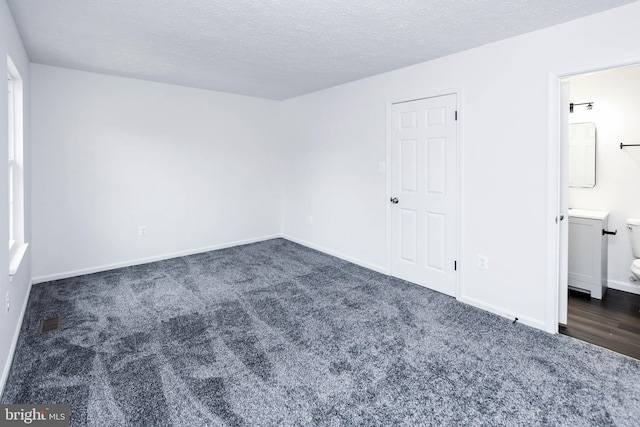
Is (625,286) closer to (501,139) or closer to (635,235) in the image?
(635,235)

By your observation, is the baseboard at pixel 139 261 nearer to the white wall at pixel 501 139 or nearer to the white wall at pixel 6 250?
the white wall at pixel 6 250

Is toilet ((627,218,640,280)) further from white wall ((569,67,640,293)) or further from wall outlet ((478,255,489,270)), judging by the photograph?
wall outlet ((478,255,489,270))

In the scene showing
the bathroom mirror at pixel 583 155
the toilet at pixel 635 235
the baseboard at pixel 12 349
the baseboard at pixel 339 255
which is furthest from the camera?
the baseboard at pixel 339 255

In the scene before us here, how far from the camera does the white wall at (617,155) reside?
3455 mm

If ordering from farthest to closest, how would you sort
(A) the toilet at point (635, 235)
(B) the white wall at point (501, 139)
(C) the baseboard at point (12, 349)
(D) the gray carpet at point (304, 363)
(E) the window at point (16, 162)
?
1. (A) the toilet at point (635, 235)
2. (E) the window at point (16, 162)
3. (B) the white wall at point (501, 139)
4. (C) the baseboard at point (12, 349)
5. (D) the gray carpet at point (304, 363)

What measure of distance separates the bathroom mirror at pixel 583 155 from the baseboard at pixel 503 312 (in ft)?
6.04

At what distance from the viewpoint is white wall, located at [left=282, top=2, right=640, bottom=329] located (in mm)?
2539

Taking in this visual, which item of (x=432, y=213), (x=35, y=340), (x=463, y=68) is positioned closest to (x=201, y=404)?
(x=35, y=340)

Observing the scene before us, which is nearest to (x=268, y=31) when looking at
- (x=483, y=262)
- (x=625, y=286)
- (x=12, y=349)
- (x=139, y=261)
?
(x=483, y=262)

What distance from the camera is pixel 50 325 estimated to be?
9.46ft

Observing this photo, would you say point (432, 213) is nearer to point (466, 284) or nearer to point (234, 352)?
point (466, 284)

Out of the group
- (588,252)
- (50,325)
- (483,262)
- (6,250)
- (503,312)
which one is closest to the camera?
(6,250)

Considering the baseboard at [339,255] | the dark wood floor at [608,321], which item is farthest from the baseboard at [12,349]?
the dark wood floor at [608,321]

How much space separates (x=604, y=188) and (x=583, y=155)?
40 cm
